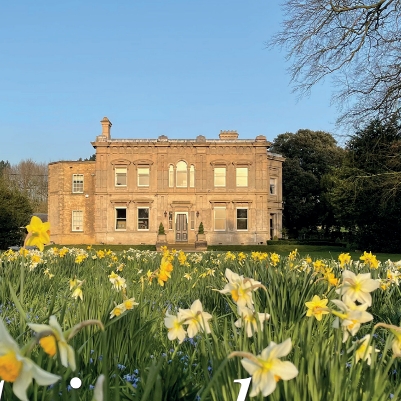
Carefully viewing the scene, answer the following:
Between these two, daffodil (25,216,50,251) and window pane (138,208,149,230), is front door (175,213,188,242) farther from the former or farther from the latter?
daffodil (25,216,50,251)

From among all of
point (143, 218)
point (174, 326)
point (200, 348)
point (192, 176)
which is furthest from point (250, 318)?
point (143, 218)

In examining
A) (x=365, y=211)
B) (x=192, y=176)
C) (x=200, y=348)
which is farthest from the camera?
(x=192, y=176)

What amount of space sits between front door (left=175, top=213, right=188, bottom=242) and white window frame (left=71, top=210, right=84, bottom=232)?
6926 mm

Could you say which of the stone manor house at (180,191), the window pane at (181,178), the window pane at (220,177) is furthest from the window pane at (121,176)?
the window pane at (220,177)

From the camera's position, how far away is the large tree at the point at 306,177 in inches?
1454

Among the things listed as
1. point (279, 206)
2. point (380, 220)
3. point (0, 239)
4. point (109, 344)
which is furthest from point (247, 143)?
point (109, 344)

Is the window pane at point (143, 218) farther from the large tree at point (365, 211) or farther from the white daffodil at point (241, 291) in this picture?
the white daffodil at point (241, 291)

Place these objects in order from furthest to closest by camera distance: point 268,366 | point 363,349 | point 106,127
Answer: point 106,127
point 363,349
point 268,366

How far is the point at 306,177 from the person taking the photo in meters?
37.5

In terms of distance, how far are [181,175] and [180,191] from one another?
116cm

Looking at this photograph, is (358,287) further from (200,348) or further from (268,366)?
(200,348)

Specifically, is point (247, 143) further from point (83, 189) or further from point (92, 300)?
point (92, 300)

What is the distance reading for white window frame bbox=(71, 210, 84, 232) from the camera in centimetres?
3039

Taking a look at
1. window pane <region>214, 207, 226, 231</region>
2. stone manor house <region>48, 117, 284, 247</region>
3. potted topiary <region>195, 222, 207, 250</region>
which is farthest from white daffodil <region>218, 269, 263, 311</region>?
window pane <region>214, 207, 226, 231</region>
